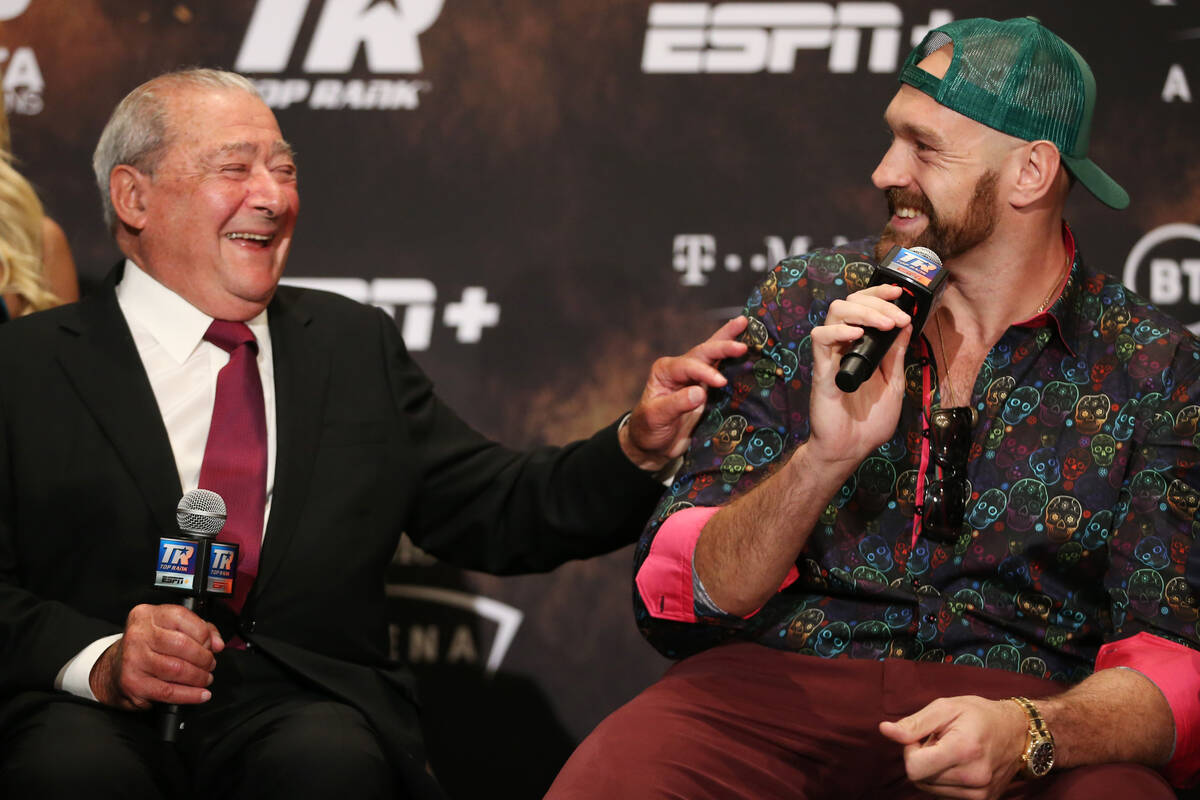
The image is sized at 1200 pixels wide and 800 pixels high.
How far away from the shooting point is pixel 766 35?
3186mm

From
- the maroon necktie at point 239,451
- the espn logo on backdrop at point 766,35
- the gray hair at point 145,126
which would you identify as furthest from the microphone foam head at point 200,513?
the espn logo on backdrop at point 766,35

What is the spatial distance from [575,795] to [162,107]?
1.57 meters

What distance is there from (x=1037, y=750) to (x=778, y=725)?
16.3 inches

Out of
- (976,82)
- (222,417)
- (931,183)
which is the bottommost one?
(222,417)

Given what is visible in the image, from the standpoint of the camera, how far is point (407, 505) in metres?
2.61

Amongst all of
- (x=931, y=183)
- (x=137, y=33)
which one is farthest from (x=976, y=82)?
(x=137, y=33)

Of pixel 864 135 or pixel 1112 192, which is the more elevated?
pixel 864 135

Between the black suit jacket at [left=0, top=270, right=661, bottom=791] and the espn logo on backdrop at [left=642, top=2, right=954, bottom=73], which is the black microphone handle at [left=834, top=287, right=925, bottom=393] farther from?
the espn logo on backdrop at [left=642, top=2, right=954, bottom=73]

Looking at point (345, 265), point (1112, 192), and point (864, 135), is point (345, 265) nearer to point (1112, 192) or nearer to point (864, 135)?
point (864, 135)

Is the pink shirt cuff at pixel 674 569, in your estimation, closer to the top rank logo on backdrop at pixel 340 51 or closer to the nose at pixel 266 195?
the nose at pixel 266 195

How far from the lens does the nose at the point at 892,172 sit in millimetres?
2209

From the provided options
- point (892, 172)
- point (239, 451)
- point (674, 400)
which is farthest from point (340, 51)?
point (892, 172)

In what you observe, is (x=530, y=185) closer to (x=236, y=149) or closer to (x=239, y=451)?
(x=236, y=149)

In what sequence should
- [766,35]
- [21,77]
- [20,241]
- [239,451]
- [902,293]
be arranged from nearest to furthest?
[902,293], [239,451], [20,241], [766,35], [21,77]
